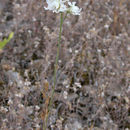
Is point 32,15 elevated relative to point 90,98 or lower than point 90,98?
elevated

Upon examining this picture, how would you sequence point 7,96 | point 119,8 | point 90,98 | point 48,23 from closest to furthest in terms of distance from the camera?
1. point 7,96
2. point 90,98
3. point 48,23
4. point 119,8

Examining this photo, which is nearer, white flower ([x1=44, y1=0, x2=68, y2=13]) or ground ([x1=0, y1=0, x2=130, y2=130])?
white flower ([x1=44, y1=0, x2=68, y2=13])

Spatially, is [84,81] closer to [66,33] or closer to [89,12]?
[66,33]

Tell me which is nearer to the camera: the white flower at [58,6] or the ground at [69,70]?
the white flower at [58,6]

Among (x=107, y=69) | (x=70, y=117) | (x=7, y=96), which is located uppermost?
(x=107, y=69)

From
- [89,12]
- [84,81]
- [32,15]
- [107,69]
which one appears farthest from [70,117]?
[89,12]

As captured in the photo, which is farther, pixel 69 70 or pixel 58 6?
pixel 69 70

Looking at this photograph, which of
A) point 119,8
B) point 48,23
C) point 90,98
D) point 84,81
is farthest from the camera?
point 119,8

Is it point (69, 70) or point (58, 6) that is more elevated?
point (58, 6)
